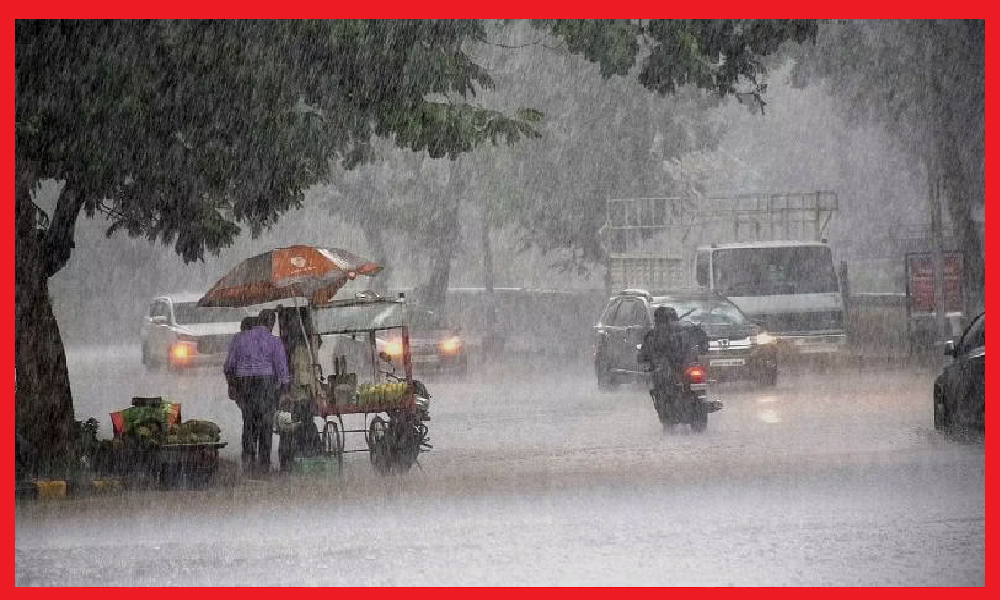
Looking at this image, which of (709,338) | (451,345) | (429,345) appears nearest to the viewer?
(709,338)

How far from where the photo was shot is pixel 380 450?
14.3 meters

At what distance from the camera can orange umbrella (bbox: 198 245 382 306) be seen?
47.1 ft

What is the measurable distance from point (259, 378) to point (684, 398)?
5038mm

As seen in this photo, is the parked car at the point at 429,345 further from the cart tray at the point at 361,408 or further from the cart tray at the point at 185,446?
the cart tray at the point at 185,446

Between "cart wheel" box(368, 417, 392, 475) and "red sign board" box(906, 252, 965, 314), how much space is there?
19373 mm

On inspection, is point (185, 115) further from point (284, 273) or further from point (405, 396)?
point (405, 396)

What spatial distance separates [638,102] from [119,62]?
32.8m

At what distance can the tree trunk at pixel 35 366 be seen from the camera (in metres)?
14.9

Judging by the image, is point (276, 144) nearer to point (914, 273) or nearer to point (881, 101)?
point (914, 273)

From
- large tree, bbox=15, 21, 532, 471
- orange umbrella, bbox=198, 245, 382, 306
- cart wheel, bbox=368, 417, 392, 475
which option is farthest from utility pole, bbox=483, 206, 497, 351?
cart wheel, bbox=368, 417, 392, 475

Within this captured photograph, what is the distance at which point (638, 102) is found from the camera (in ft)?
149

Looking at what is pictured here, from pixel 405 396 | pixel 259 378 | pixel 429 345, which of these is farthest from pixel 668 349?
pixel 429 345

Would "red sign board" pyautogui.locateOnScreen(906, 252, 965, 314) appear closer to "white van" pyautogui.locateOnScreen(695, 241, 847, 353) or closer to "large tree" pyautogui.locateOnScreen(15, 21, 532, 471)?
"white van" pyautogui.locateOnScreen(695, 241, 847, 353)

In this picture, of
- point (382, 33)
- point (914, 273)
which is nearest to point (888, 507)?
point (382, 33)
